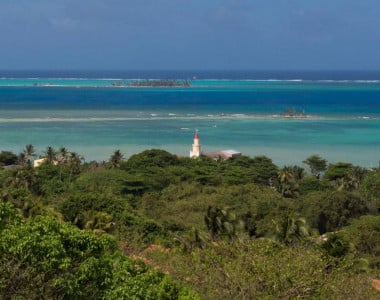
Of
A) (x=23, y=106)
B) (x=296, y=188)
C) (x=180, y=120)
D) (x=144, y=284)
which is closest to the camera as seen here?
(x=144, y=284)

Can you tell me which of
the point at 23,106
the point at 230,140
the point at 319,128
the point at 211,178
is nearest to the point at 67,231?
the point at 211,178

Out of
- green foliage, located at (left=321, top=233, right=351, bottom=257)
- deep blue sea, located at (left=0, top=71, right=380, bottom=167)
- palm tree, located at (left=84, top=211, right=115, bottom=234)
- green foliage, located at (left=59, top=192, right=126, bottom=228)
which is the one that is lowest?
deep blue sea, located at (left=0, top=71, right=380, bottom=167)

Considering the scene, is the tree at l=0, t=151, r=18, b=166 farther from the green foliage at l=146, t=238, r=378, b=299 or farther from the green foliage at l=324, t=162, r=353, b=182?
the green foliage at l=146, t=238, r=378, b=299

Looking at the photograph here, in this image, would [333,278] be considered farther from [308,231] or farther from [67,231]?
[308,231]

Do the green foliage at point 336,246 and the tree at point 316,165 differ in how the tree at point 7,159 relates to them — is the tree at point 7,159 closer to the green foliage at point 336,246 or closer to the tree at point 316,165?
the tree at point 316,165

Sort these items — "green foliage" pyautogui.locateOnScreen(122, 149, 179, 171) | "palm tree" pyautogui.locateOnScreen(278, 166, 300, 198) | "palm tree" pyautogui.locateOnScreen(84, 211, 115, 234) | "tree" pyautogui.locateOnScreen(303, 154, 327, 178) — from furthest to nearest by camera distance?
"tree" pyautogui.locateOnScreen(303, 154, 327, 178), "green foliage" pyautogui.locateOnScreen(122, 149, 179, 171), "palm tree" pyautogui.locateOnScreen(278, 166, 300, 198), "palm tree" pyautogui.locateOnScreen(84, 211, 115, 234)

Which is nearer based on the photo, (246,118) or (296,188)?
(296,188)

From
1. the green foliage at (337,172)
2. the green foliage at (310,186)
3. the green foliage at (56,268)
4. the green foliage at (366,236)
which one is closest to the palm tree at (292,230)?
the green foliage at (366,236)

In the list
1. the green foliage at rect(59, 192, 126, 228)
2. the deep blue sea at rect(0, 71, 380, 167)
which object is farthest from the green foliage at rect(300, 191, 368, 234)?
the deep blue sea at rect(0, 71, 380, 167)

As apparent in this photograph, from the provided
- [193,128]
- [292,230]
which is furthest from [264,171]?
[193,128]
